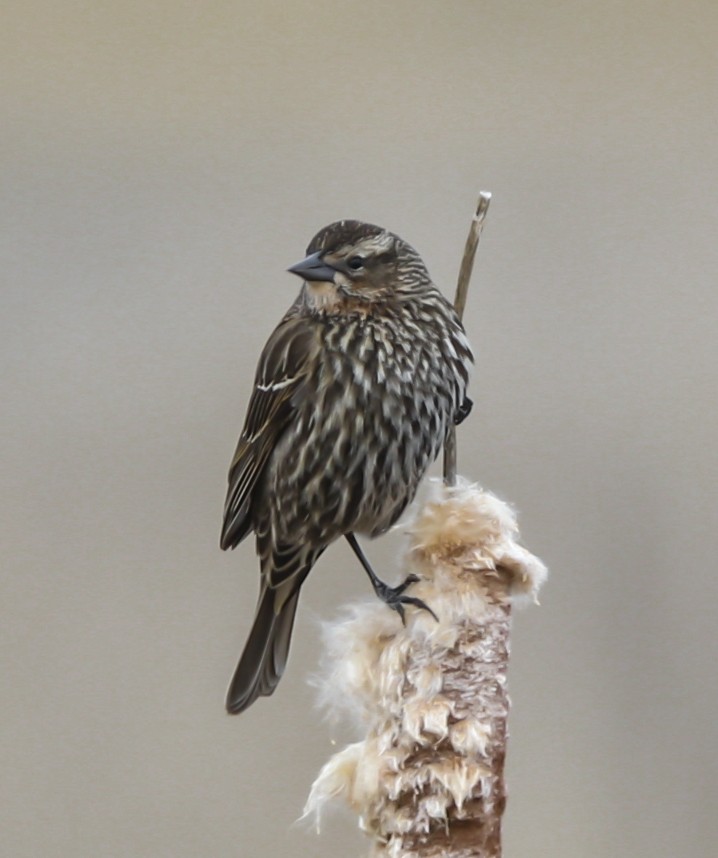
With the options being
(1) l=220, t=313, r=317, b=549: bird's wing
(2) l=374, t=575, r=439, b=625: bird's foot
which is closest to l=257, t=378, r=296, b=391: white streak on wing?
(1) l=220, t=313, r=317, b=549: bird's wing

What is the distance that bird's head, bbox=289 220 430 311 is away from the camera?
1.69 m

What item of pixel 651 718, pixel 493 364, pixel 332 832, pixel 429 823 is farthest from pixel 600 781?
pixel 429 823

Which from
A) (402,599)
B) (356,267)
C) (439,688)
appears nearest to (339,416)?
(356,267)

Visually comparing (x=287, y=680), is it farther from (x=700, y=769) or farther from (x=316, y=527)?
(x=700, y=769)

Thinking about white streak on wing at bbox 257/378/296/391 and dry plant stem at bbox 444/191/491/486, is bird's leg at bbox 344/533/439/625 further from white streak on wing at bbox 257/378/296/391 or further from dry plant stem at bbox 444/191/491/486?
white streak on wing at bbox 257/378/296/391

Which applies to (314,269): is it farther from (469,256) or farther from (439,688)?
(439,688)

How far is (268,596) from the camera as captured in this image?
72.7 inches

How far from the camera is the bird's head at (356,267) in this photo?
5.53 ft

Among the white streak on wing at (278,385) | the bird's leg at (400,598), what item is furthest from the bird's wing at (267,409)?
the bird's leg at (400,598)

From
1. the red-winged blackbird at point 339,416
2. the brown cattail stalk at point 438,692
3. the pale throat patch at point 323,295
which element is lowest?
the brown cattail stalk at point 438,692

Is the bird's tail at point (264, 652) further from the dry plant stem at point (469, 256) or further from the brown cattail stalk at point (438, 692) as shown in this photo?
the dry plant stem at point (469, 256)

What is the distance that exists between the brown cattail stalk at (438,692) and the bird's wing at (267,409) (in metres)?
0.42

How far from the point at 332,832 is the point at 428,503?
43.7 inches

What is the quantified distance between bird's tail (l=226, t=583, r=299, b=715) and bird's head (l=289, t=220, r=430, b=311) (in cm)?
45
